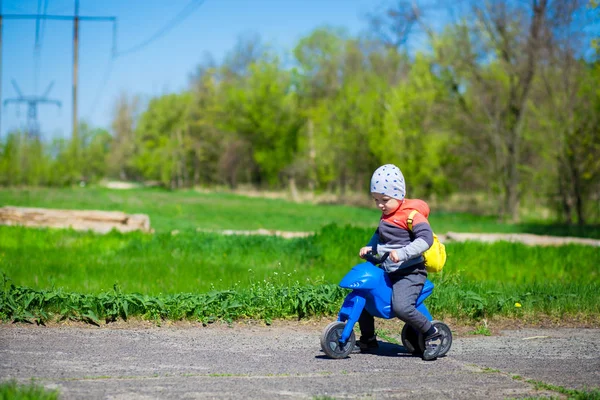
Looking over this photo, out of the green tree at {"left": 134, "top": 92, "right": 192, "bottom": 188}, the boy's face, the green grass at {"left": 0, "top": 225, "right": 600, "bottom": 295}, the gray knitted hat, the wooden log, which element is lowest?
the green grass at {"left": 0, "top": 225, "right": 600, "bottom": 295}

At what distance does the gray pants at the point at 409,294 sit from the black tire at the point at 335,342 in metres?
0.49

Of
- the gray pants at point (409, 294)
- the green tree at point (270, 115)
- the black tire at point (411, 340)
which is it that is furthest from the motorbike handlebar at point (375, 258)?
the green tree at point (270, 115)

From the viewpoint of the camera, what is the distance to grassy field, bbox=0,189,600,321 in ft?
27.3

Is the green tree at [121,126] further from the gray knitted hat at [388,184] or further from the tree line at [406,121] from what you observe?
the gray knitted hat at [388,184]

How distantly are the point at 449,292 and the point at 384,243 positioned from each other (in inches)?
105

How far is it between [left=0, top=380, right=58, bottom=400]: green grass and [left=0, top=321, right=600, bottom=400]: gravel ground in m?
0.20

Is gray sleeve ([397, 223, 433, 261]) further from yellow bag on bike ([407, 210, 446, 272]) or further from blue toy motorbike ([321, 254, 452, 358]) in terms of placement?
blue toy motorbike ([321, 254, 452, 358])

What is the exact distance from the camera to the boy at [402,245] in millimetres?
6590

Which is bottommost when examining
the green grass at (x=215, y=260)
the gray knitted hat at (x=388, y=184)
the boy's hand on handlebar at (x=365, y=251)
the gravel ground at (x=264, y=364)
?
the gravel ground at (x=264, y=364)

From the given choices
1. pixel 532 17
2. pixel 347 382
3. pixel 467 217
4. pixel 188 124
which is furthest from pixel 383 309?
pixel 188 124

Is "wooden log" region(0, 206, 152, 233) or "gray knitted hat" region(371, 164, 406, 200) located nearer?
"gray knitted hat" region(371, 164, 406, 200)

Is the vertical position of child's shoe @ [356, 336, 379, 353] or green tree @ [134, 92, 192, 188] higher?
green tree @ [134, 92, 192, 188]

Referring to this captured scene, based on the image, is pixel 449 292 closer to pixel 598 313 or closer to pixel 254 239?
pixel 598 313

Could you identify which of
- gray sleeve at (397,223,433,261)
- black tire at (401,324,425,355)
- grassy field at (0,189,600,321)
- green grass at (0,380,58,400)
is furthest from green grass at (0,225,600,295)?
green grass at (0,380,58,400)
